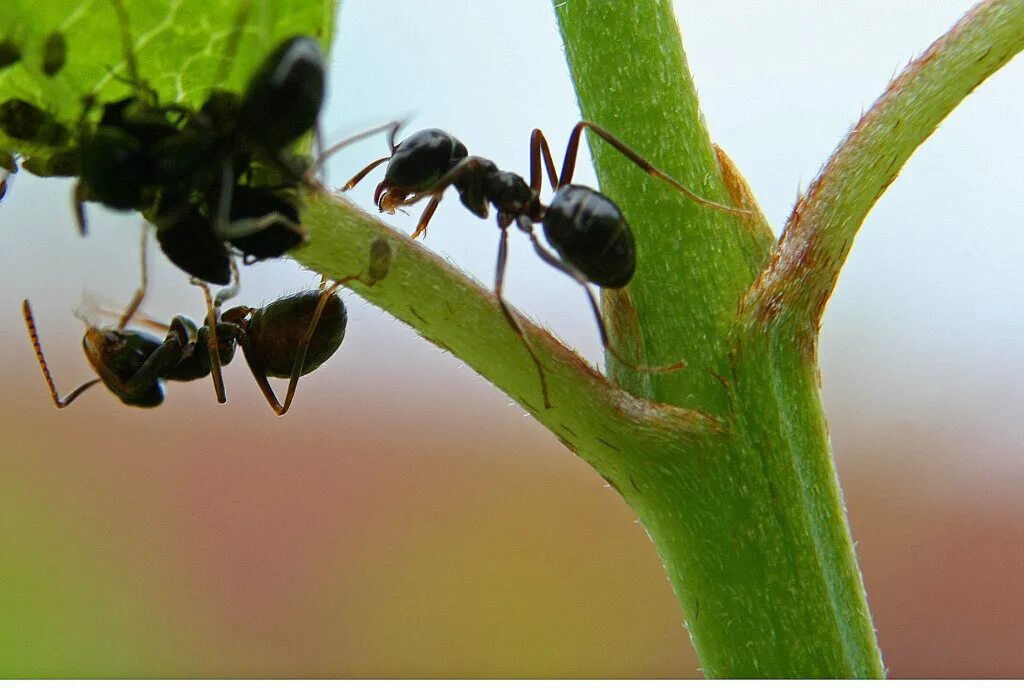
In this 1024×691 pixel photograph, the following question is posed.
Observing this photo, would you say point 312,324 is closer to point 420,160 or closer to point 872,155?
point 420,160

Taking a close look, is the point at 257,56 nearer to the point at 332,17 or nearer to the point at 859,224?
the point at 332,17

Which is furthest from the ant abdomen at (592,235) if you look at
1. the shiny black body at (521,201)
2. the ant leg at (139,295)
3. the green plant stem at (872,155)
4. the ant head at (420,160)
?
the ant leg at (139,295)

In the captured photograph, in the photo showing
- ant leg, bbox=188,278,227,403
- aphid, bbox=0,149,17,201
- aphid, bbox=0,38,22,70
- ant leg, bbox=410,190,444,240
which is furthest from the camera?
ant leg, bbox=410,190,444,240

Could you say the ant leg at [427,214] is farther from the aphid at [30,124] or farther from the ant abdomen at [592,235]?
the aphid at [30,124]

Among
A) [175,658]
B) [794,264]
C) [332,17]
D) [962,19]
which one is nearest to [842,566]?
[794,264]

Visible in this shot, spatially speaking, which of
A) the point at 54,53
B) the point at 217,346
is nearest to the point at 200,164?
the point at 54,53

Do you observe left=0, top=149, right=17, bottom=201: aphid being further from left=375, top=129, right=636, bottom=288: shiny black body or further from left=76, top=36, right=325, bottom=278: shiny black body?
left=375, top=129, right=636, bottom=288: shiny black body

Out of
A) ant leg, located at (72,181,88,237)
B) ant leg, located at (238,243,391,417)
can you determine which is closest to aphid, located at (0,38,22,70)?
ant leg, located at (72,181,88,237)
